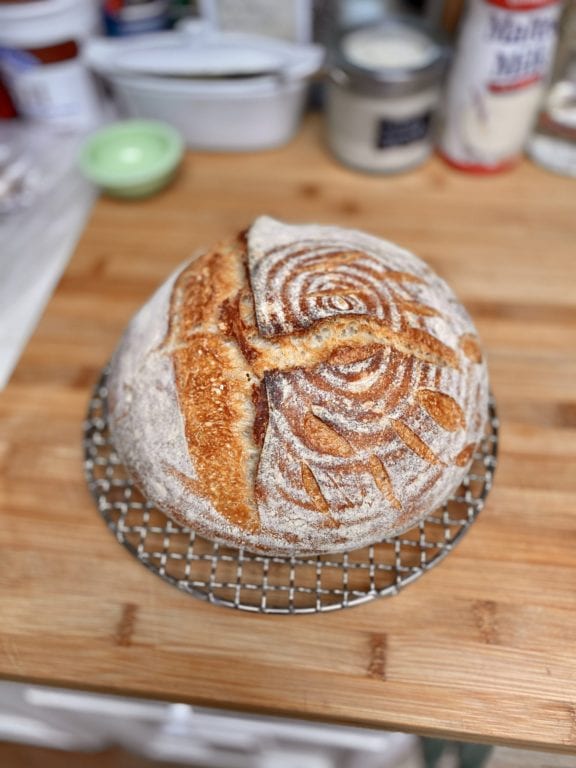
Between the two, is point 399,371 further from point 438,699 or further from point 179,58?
point 179,58

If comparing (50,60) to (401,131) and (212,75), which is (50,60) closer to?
(212,75)

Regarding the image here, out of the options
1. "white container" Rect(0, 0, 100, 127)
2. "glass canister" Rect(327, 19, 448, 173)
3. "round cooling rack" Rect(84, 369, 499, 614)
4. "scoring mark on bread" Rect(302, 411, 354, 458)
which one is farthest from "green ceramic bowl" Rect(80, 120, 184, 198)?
"scoring mark on bread" Rect(302, 411, 354, 458)

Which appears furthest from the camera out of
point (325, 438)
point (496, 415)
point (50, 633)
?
point (496, 415)

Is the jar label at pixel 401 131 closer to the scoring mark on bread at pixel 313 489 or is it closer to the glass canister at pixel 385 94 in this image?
the glass canister at pixel 385 94

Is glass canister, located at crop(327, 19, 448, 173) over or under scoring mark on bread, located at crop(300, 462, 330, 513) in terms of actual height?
over

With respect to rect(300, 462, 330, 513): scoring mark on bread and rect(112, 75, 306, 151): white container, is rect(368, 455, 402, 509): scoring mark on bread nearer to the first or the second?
rect(300, 462, 330, 513): scoring mark on bread

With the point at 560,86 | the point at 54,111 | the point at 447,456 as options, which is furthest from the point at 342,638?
the point at 54,111

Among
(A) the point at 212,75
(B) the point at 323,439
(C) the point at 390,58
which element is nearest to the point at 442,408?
(B) the point at 323,439
